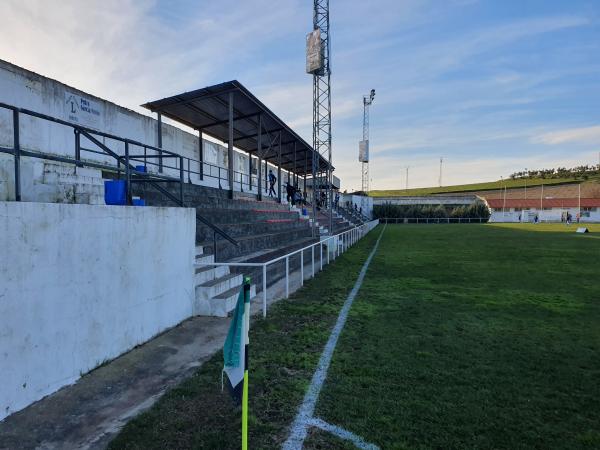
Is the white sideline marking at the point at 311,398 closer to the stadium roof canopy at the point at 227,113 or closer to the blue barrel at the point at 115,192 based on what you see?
the blue barrel at the point at 115,192

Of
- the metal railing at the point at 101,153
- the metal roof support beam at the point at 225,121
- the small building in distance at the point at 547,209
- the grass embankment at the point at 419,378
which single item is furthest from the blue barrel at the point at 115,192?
the small building in distance at the point at 547,209

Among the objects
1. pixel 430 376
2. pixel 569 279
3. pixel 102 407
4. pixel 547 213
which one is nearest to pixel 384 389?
pixel 430 376

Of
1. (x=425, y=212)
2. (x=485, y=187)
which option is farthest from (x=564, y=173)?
(x=425, y=212)

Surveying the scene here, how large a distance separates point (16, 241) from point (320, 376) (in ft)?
10.5

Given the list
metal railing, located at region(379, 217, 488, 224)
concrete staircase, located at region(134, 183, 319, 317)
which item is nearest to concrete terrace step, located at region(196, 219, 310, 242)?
concrete staircase, located at region(134, 183, 319, 317)

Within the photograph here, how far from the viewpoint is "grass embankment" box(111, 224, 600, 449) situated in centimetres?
284

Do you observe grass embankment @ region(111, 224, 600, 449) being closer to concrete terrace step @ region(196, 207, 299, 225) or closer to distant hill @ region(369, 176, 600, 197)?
concrete terrace step @ region(196, 207, 299, 225)

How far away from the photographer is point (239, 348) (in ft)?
8.70

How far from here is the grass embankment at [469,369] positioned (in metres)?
2.88

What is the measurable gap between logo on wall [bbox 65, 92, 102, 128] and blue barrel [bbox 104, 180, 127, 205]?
7.84 m

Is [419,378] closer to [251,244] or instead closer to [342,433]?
[342,433]

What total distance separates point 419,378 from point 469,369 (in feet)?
2.21

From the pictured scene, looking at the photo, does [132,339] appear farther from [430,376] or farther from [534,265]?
[534,265]

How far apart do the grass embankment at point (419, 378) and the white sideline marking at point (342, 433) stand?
2.8 inches
